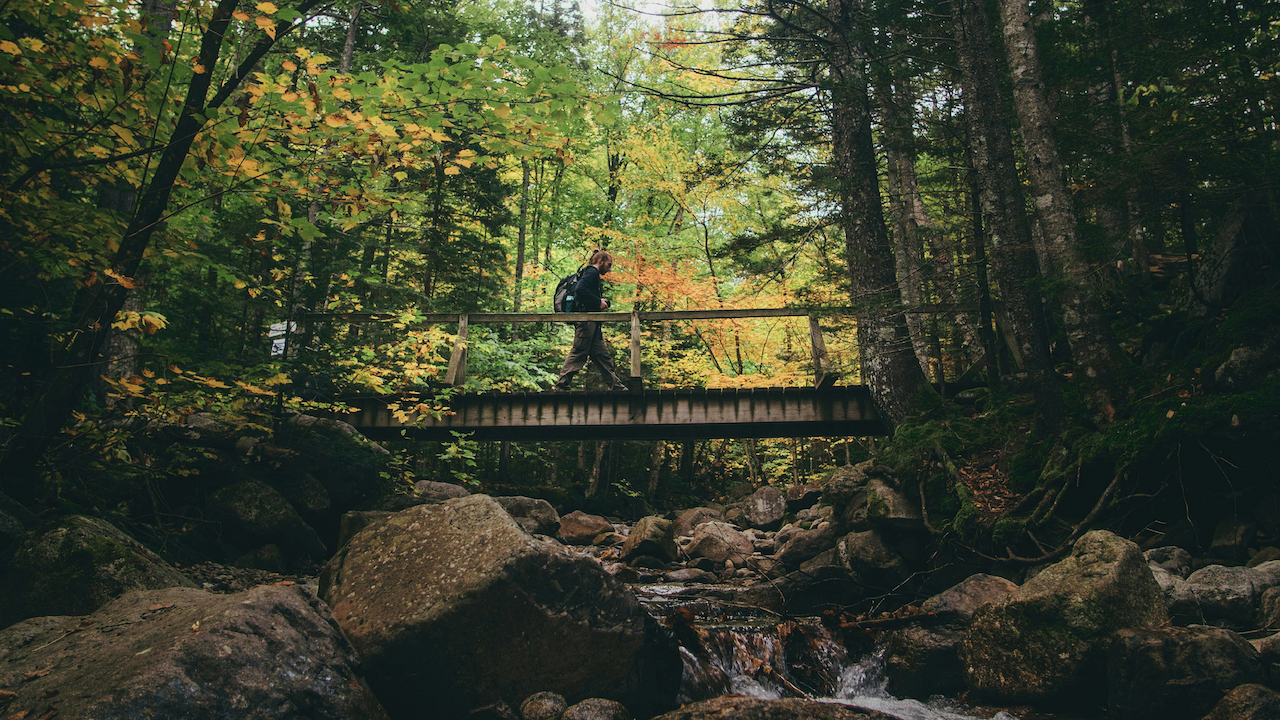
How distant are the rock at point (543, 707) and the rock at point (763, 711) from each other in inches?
31.1

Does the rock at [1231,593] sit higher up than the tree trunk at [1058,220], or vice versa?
the tree trunk at [1058,220]

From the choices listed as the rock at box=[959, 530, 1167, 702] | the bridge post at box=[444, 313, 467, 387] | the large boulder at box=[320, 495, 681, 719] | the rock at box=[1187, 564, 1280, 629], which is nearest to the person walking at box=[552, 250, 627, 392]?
the bridge post at box=[444, 313, 467, 387]

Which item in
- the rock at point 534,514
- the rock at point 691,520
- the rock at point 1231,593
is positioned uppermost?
the rock at point 1231,593

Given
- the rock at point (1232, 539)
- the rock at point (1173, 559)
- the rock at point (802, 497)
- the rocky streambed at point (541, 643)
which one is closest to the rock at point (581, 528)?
the rock at point (802, 497)

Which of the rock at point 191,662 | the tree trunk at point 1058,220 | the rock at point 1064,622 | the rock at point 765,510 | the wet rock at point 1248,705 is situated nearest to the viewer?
the rock at point 191,662

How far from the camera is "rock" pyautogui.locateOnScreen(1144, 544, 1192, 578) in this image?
4969 millimetres

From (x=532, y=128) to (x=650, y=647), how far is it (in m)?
3.72

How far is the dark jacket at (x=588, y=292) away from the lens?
10.8 metres

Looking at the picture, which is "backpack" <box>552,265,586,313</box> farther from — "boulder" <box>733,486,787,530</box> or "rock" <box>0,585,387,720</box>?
"rock" <box>0,585,387,720</box>

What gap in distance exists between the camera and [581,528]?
1405 centimetres

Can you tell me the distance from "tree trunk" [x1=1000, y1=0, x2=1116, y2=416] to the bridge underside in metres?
4.18

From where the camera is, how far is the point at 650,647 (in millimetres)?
4750

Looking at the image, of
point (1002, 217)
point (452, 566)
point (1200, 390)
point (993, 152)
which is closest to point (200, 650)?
point (452, 566)

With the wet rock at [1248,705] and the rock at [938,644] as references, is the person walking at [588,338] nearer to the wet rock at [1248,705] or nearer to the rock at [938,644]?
the rock at [938,644]
